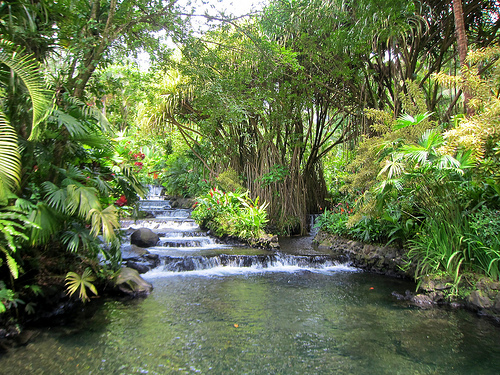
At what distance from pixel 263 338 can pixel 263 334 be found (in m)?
0.11

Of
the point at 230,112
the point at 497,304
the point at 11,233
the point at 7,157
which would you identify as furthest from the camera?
the point at 230,112

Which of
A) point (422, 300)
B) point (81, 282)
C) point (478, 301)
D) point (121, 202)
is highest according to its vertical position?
point (121, 202)

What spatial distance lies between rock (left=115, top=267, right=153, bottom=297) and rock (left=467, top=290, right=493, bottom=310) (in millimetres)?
4446

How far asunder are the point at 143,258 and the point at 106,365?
362cm

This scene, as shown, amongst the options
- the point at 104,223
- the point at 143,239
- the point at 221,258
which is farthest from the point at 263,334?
the point at 143,239

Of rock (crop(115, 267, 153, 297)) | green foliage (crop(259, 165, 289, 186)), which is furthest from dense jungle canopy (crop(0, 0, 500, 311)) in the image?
green foliage (crop(259, 165, 289, 186))

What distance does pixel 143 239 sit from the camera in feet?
26.0

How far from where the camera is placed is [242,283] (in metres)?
5.77

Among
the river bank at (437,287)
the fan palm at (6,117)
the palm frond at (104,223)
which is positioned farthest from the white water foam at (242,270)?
the fan palm at (6,117)

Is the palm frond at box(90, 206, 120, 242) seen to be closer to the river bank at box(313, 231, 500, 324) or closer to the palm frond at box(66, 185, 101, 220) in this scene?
the palm frond at box(66, 185, 101, 220)

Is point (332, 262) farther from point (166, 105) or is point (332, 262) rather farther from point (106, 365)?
point (166, 105)

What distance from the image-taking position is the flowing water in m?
3.04

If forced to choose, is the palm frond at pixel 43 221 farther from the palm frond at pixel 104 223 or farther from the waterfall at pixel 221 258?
the waterfall at pixel 221 258

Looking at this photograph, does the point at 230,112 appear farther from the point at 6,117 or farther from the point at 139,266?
the point at 6,117
